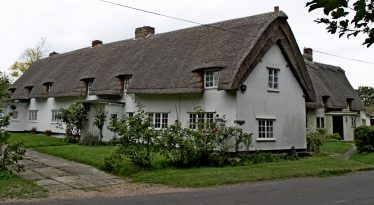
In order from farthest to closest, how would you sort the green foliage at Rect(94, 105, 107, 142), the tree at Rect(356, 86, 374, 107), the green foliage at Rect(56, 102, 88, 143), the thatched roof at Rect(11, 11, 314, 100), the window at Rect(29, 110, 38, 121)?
the tree at Rect(356, 86, 374, 107) → the window at Rect(29, 110, 38, 121) → the green foliage at Rect(56, 102, 88, 143) → the green foliage at Rect(94, 105, 107, 142) → the thatched roof at Rect(11, 11, 314, 100)

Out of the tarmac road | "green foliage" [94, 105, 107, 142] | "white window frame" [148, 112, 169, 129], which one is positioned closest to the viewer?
the tarmac road

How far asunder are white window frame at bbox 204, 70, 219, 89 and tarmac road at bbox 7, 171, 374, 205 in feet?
25.6

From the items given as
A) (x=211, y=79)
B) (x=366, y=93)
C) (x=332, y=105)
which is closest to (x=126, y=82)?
(x=211, y=79)

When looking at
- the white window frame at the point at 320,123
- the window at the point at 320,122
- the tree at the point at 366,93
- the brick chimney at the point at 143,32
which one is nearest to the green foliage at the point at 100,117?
the brick chimney at the point at 143,32

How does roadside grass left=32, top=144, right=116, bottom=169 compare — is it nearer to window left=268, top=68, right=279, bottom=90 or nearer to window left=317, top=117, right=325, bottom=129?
window left=268, top=68, right=279, bottom=90

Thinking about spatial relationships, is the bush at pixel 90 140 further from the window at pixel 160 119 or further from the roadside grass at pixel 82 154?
the window at pixel 160 119

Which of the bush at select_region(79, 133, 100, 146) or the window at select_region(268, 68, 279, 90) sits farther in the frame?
the bush at select_region(79, 133, 100, 146)

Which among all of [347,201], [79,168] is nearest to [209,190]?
[347,201]

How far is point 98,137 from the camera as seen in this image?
2462 centimetres

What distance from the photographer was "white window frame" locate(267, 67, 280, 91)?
22.1 metres

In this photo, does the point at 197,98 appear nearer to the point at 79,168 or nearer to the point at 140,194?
the point at 79,168

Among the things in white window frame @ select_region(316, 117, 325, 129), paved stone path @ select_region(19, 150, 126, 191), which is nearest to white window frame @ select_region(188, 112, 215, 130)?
paved stone path @ select_region(19, 150, 126, 191)

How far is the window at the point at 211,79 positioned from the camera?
20.7m

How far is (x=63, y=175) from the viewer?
47.0ft
